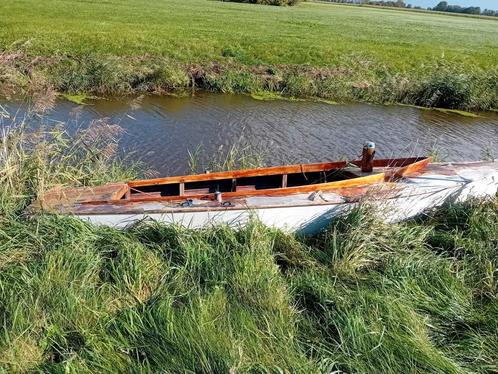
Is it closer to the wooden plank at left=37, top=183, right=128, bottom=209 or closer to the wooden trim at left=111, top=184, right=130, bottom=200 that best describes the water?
the wooden trim at left=111, top=184, right=130, bottom=200

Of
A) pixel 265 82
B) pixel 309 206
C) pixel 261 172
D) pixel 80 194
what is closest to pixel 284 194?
pixel 309 206

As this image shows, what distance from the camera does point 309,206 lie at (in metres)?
6.15

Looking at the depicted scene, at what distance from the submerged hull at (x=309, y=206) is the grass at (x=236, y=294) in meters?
0.18

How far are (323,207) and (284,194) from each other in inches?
21.8

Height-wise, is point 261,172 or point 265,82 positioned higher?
point 261,172

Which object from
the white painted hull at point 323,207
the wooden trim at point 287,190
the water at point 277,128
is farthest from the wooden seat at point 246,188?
the water at point 277,128

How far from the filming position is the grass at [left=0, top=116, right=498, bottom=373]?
3.96m

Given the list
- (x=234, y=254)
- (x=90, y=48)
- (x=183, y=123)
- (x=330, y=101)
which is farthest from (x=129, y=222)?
(x=90, y=48)

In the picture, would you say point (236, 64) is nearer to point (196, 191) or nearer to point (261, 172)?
point (261, 172)

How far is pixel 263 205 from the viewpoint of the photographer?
6.08 metres

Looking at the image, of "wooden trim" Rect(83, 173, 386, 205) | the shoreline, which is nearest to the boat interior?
"wooden trim" Rect(83, 173, 386, 205)

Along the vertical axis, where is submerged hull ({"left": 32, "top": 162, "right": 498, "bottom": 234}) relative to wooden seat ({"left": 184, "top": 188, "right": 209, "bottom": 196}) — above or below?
above

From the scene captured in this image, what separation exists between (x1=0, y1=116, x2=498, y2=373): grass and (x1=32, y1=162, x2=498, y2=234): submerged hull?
0.58ft

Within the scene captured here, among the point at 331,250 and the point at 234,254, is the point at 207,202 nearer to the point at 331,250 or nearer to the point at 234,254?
the point at 234,254
